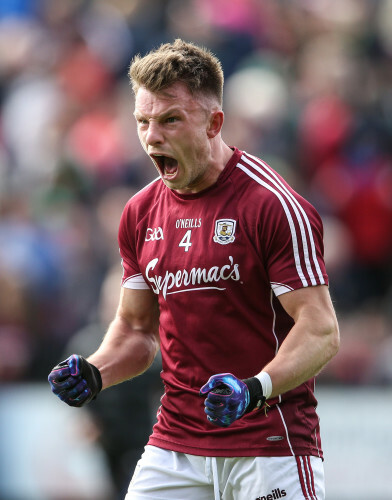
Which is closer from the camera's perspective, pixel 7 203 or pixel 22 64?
pixel 7 203

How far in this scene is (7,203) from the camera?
10.4m

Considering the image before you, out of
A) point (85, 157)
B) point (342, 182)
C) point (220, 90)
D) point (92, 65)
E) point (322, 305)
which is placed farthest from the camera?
point (92, 65)

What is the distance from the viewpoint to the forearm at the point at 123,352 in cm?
501

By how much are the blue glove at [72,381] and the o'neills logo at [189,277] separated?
1.67 ft

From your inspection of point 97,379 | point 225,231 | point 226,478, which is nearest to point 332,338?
point 225,231

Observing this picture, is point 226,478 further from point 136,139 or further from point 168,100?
point 136,139

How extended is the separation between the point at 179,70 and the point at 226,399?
59.9 inches

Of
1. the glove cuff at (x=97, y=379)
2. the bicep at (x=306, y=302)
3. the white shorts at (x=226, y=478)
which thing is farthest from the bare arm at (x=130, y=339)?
the bicep at (x=306, y=302)

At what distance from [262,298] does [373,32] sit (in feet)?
22.8

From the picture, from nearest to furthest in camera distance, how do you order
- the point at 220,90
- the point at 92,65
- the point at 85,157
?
the point at 220,90, the point at 85,157, the point at 92,65

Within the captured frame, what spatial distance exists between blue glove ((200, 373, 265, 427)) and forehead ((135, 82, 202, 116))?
1.26m

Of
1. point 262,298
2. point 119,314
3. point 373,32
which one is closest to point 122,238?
point 119,314

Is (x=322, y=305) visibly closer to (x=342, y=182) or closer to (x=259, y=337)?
(x=259, y=337)

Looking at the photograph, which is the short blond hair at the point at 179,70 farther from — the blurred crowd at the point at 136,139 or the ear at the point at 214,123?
the blurred crowd at the point at 136,139
